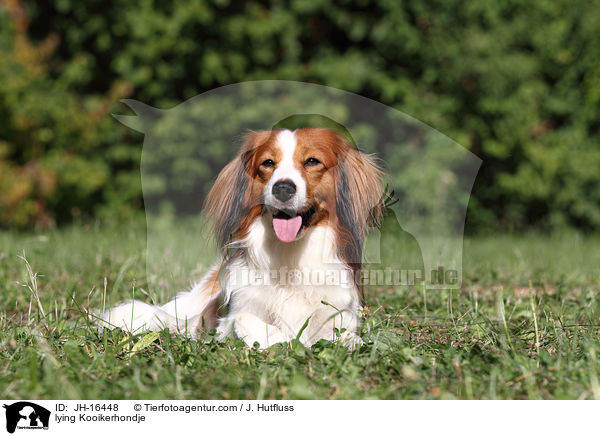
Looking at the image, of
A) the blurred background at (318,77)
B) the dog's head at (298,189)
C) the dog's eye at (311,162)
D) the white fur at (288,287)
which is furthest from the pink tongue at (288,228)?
the blurred background at (318,77)

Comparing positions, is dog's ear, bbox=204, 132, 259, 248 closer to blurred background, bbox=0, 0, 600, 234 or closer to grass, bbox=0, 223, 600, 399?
grass, bbox=0, 223, 600, 399

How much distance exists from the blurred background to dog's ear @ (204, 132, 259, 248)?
6621 mm

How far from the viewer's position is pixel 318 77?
9.85m

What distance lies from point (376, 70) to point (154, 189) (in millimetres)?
4219

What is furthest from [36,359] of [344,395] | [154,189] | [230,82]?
[230,82]

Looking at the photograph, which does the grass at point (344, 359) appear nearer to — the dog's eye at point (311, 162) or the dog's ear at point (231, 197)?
the dog's ear at point (231, 197)

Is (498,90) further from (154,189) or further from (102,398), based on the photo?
(102,398)

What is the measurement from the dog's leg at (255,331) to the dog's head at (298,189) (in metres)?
0.40

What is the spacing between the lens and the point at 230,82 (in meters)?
10.0

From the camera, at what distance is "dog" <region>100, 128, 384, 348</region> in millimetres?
2812

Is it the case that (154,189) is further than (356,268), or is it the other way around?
(154,189)
